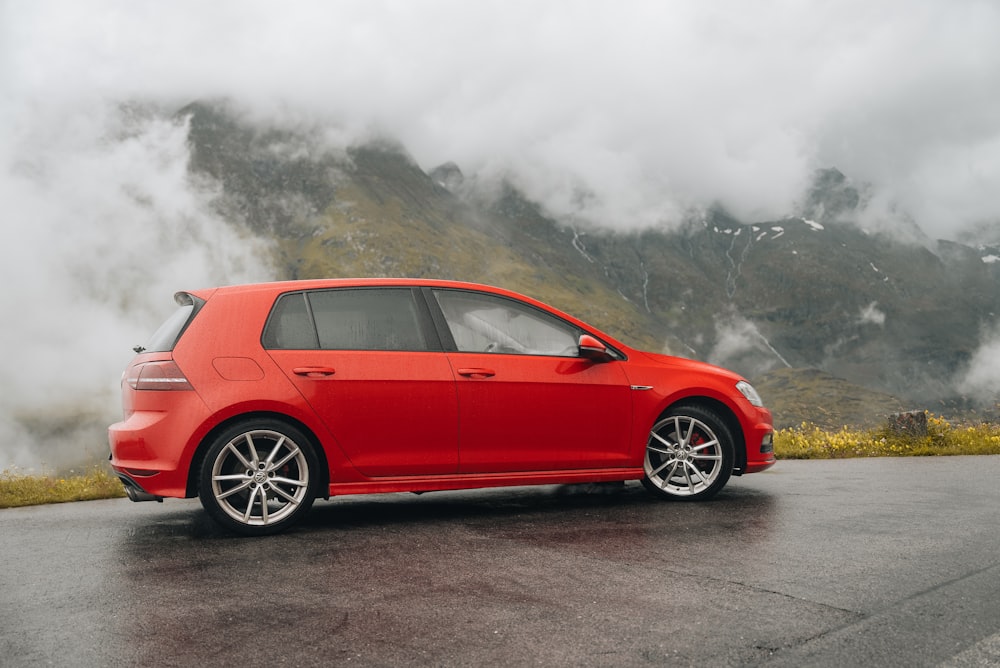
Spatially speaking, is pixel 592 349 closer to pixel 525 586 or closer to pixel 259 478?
pixel 259 478

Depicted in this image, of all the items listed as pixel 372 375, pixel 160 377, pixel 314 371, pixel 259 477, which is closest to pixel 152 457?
pixel 160 377

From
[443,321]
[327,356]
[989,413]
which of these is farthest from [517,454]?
[989,413]

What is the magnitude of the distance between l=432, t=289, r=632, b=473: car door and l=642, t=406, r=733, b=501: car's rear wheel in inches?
14.2

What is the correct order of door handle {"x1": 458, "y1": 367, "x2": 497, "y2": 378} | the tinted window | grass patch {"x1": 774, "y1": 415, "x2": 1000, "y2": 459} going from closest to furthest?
1. door handle {"x1": 458, "y1": 367, "x2": 497, "y2": 378}
2. the tinted window
3. grass patch {"x1": 774, "y1": 415, "x2": 1000, "y2": 459}

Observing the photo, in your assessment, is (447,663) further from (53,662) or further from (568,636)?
(53,662)

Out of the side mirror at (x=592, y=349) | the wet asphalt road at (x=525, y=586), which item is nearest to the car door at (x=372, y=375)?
the wet asphalt road at (x=525, y=586)

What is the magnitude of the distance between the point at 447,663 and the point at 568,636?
0.56 m

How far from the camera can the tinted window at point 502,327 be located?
6.74 metres

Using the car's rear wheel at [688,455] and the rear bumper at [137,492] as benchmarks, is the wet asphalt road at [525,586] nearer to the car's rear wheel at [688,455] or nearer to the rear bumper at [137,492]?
the car's rear wheel at [688,455]

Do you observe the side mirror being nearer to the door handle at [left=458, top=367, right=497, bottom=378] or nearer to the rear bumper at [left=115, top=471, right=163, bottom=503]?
the door handle at [left=458, top=367, right=497, bottom=378]

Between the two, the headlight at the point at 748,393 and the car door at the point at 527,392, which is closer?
the car door at the point at 527,392

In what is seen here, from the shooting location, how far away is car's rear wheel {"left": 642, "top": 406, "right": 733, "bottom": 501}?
7113 mm

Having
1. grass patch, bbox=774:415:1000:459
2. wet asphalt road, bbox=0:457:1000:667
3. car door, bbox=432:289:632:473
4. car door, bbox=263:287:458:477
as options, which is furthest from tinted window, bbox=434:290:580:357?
grass patch, bbox=774:415:1000:459

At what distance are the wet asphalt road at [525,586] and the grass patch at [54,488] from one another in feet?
4.32
